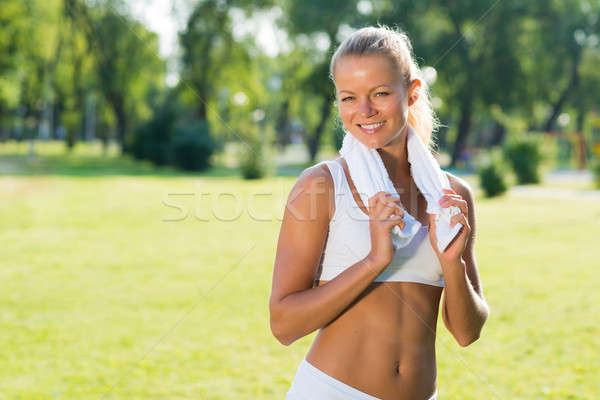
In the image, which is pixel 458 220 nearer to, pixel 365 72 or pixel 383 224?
pixel 383 224

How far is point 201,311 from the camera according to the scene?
747cm

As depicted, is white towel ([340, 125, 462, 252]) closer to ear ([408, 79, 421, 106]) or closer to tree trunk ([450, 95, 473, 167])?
ear ([408, 79, 421, 106])

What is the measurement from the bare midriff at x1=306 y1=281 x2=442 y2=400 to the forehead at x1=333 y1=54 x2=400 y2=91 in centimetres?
63

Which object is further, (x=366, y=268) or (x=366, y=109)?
(x=366, y=109)

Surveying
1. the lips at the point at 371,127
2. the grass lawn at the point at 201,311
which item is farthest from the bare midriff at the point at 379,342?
the grass lawn at the point at 201,311

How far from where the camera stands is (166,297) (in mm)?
8062

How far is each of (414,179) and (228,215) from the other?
1508 centimetres

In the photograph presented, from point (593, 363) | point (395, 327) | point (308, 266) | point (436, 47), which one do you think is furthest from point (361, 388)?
point (436, 47)

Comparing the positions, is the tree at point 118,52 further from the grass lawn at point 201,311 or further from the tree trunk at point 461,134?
the grass lawn at point 201,311

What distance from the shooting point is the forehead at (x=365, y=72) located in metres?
1.94

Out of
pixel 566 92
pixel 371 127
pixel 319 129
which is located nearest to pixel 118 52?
pixel 319 129

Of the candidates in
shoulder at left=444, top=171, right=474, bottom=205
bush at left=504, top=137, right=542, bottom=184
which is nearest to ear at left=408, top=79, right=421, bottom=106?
shoulder at left=444, top=171, right=474, bottom=205

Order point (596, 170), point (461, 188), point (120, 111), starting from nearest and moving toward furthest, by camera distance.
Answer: point (461, 188), point (596, 170), point (120, 111)

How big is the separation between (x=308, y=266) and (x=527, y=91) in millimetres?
42015
